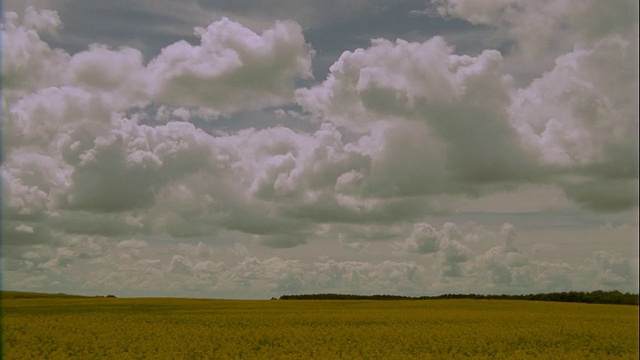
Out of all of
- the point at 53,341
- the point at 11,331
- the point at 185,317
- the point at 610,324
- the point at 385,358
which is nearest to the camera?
the point at 385,358

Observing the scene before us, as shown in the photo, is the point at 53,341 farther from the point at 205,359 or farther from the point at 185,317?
the point at 185,317

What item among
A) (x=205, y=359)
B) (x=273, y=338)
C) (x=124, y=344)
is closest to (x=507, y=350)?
(x=273, y=338)

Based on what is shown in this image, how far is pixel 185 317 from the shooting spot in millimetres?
43250

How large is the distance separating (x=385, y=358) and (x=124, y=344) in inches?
449

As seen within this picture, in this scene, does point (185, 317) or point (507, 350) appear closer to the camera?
point (507, 350)

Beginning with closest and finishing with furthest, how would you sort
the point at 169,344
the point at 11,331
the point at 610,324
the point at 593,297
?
the point at 169,344
the point at 11,331
the point at 610,324
the point at 593,297

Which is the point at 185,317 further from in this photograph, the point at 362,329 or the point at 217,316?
the point at 362,329

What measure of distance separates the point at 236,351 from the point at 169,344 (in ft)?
11.1

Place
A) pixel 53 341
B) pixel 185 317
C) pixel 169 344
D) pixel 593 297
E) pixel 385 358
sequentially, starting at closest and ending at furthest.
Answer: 1. pixel 385 358
2. pixel 169 344
3. pixel 53 341
4. pixel 185 317
5. pixel 593 297

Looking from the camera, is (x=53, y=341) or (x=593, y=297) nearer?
(x=53, y=341)

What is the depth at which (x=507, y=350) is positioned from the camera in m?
27.2

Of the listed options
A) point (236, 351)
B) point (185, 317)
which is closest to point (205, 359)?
point (236, 351)

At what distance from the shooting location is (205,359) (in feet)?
75.9

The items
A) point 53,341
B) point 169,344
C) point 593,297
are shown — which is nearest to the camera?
point 169,344
